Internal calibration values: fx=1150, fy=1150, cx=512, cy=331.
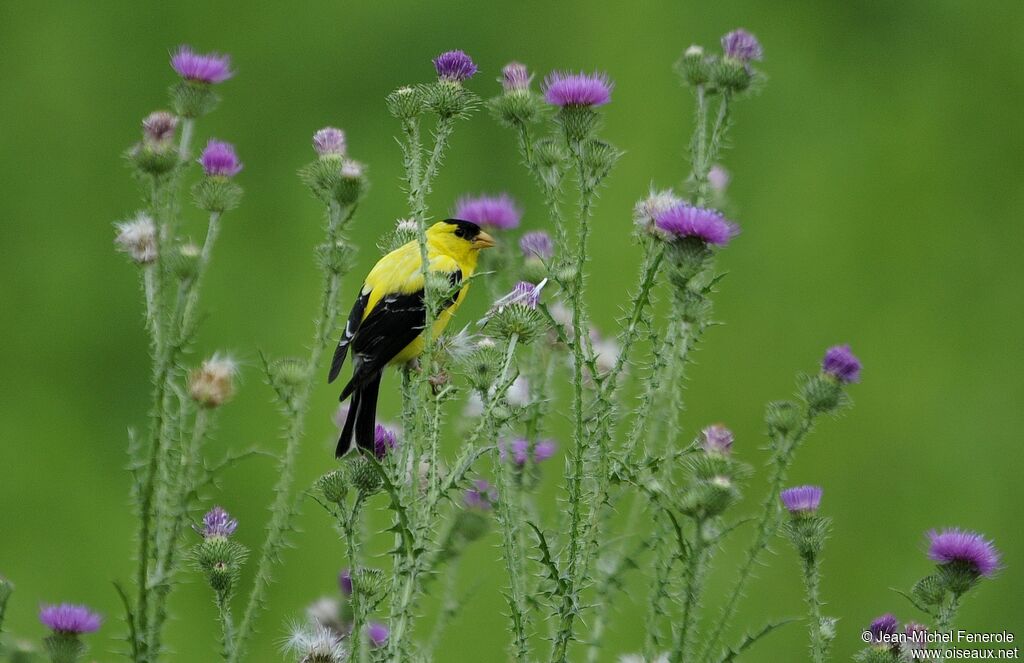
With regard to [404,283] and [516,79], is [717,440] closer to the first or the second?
[516,79]

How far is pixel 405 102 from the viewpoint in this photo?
40.9 inches

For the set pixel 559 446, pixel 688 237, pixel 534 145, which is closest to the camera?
pixel 688 237

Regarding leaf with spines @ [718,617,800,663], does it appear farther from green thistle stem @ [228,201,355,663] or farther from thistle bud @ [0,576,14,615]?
thistle bud @ [0,576,14,615]

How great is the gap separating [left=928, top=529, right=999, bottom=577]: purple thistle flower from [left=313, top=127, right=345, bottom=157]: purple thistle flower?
0.65 m

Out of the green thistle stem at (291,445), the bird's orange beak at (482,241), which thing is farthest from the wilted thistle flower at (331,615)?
the bird's orange beak at (482,241)

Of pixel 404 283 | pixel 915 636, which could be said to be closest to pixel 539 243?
pixel 404 283

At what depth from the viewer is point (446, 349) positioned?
115 cm

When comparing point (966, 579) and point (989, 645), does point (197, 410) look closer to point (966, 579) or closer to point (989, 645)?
point (966, 579)

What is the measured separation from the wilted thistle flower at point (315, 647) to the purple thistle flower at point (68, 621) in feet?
A: 0.51

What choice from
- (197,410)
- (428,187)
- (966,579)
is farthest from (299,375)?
(966,579)

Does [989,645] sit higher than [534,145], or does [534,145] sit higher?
[534,145]

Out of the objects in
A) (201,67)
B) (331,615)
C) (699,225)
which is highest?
(201,67)

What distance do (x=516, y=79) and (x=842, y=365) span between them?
44 centimetres

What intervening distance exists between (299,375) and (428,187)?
0.79 feet
